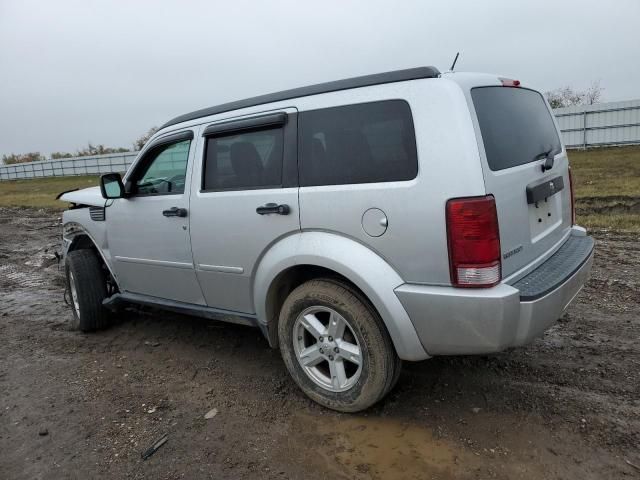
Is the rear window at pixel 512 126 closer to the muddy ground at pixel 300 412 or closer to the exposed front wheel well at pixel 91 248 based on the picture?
the muddy ground at pixel 300 412

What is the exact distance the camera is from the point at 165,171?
13.9 feet

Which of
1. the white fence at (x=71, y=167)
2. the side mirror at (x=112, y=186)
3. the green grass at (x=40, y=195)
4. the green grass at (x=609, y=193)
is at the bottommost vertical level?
the green grass at (x=609, y=193)

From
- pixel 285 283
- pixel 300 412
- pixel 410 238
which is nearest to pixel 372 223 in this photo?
pixel 410 238

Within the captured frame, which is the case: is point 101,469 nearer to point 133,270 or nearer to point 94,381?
point 94,381

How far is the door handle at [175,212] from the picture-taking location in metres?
3.83

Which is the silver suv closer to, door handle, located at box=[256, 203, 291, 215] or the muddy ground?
door handle, located at box=[256, 203, 291, 215]

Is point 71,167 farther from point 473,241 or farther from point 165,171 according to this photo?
point 473,241

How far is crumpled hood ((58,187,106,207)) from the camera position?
187 inches

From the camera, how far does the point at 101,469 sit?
9.42 feet

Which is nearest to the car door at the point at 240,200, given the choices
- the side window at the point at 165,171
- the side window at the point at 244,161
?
the side window at the point at 244,161

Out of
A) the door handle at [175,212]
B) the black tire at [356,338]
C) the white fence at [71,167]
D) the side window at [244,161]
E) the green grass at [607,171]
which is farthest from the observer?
the white fence at [71,167]

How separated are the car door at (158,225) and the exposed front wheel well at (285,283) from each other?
76 centimetres

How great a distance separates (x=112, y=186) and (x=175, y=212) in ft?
2.91

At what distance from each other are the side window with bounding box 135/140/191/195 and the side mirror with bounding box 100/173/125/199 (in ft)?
0.44
